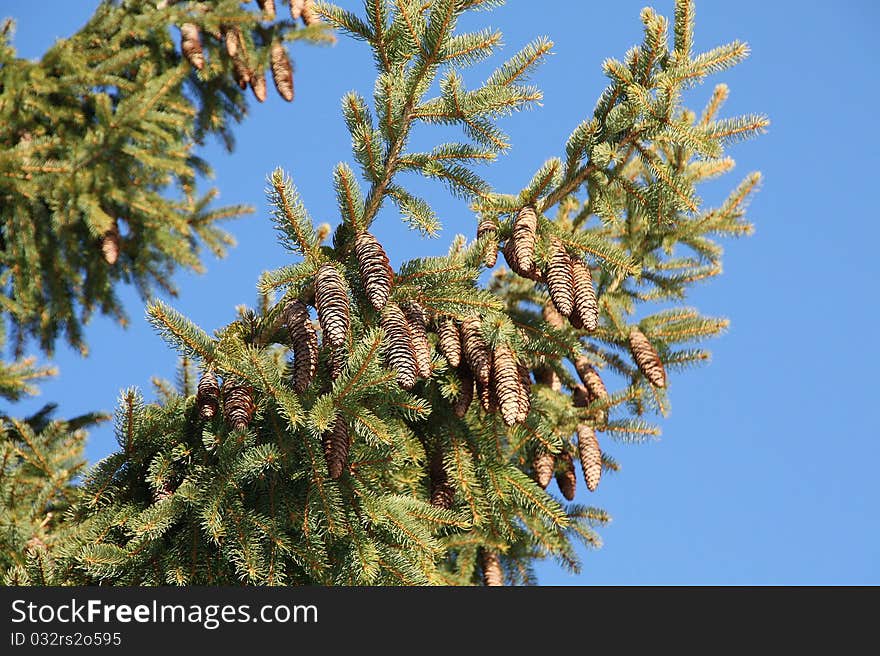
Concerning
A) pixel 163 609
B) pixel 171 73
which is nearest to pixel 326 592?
pixel 163 609

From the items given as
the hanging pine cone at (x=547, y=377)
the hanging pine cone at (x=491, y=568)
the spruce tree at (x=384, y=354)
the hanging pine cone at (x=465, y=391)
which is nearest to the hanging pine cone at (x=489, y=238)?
the spruce tree at (x=384, y=354)

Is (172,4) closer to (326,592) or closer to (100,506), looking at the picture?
(100,506)

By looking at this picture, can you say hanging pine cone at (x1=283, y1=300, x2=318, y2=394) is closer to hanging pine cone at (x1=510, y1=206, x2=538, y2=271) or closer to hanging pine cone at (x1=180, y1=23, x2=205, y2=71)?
hanging pine cone at (x1=510, y1=206, x2=538, y2=271)

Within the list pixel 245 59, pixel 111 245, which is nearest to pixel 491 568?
pixel 111 245

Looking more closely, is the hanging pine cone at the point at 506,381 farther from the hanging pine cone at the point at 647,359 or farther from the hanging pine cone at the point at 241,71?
the hanging pine cone at the point at 241,71

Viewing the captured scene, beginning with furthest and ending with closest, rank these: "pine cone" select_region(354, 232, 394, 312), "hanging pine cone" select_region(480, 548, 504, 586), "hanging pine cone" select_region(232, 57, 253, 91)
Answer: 1. "hanging pine cone" select_region(232, 57, 253, 91)
2. "hanging pine cone" select_region(480, 548, 504, 586)
3. "pine cone" select_region(354, 232, 394, 312)

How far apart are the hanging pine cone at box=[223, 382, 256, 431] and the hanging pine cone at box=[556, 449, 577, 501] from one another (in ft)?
5.73

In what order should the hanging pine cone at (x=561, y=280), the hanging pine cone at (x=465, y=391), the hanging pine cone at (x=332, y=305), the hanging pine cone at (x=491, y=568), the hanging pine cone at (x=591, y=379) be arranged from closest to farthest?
the hanging pine cone at (x=332, y=305) < the hanging pine cone at (x=561, y=280) < the hanging pine cone at (x=465, y=391) < the hanging pine cone at (x=591, y=379) < the hanging pine cone at (x=491, y=568)

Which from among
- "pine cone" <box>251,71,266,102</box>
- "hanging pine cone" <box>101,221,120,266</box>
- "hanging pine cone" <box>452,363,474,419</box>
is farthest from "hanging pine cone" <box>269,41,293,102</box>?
"hanging pine cone" <box>452,363,474,419</box>

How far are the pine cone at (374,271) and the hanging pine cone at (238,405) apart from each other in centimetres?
49

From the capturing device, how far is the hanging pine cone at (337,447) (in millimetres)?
2988

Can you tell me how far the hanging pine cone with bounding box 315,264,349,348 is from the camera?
9.18ft

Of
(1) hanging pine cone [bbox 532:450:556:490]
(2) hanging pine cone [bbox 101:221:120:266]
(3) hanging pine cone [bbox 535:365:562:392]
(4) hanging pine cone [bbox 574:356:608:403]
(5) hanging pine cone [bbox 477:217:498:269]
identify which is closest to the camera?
(5) hanging pine cone [bbox 477:217:498:269]

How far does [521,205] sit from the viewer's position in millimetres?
3566
